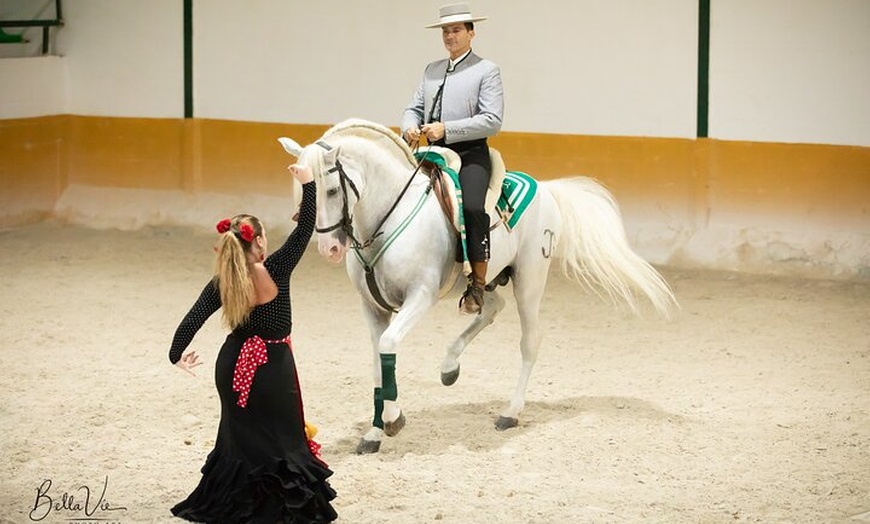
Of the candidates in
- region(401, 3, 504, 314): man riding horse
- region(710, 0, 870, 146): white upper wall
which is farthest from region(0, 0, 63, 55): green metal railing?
region(401, 3, 504, 314): man riding horse

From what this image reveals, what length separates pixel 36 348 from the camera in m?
7.50

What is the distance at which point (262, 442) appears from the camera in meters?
4.73

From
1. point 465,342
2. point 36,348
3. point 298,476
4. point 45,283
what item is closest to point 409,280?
point 465,342

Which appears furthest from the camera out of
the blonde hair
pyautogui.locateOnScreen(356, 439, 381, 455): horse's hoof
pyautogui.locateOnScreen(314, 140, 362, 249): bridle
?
pyautogui.locateOnScreen(356, 439, 381, 455): horse's hoof

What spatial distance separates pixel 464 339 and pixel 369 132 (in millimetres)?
1298

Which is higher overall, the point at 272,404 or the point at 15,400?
the point at 272,404

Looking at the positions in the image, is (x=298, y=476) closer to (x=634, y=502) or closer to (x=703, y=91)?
(x=634, y=502)

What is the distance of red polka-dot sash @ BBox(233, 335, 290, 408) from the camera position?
15.5ft

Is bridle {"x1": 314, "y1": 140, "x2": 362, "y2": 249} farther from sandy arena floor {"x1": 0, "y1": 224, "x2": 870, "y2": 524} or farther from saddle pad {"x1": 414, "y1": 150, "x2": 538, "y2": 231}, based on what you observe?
sandy arena floor {"x1": 0, "y1": 224, "x2": 870, "y2": 524}

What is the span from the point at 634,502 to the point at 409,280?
1.41 m

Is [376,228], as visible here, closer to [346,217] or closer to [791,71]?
[346,217]

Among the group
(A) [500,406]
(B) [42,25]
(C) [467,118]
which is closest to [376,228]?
(C) [467,118]

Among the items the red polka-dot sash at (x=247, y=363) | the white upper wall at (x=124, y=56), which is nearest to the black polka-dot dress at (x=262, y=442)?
the red polka-dot sash at (x=247, y=363)

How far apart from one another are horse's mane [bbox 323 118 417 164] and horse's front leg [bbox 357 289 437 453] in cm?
65
